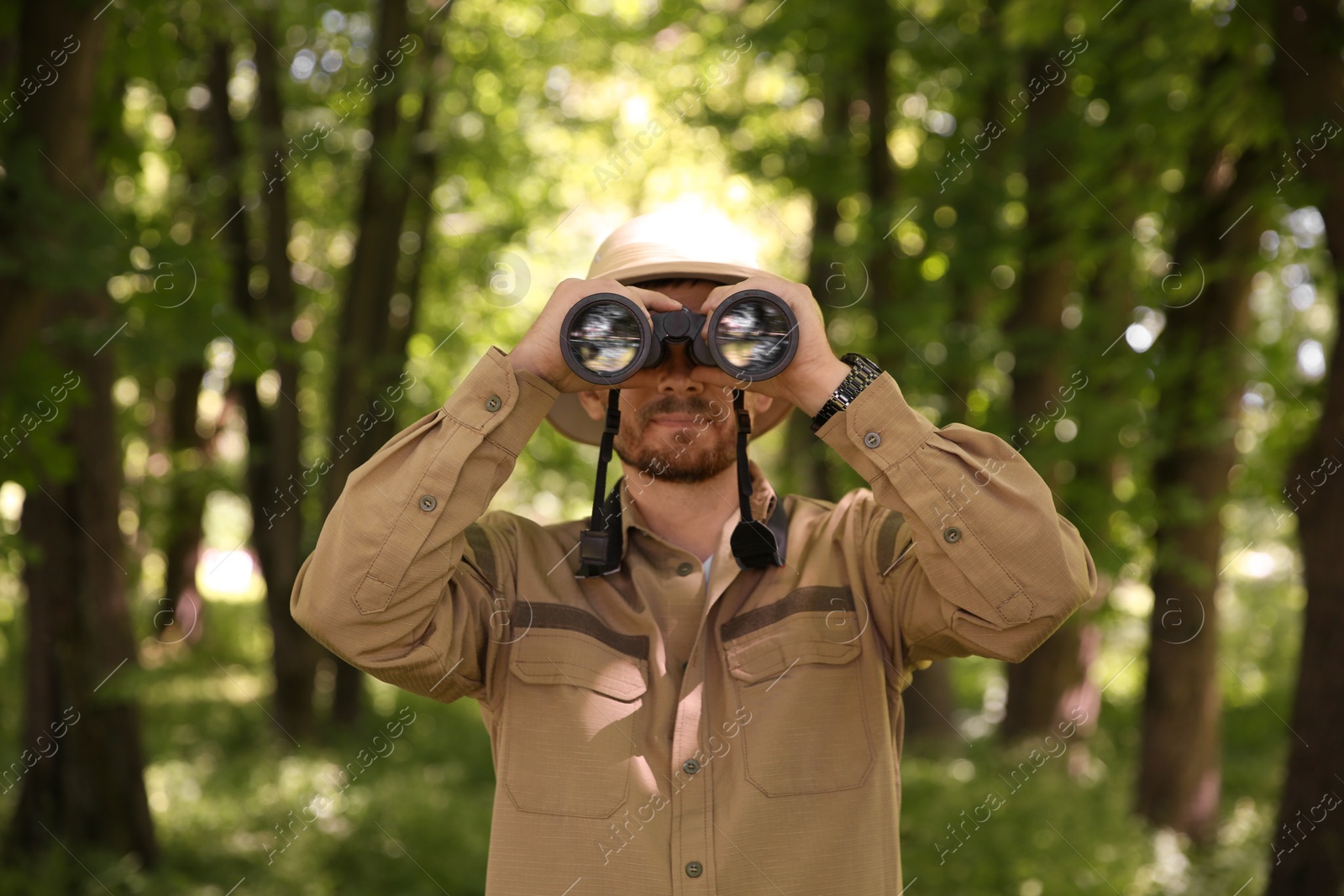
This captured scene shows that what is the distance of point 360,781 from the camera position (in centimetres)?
855

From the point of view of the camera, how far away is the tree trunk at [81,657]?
634 centimetres

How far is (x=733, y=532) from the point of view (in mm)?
2256

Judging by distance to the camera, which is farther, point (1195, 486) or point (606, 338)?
point (1195, 486)

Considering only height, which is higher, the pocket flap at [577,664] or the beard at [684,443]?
the beard at [684,443]

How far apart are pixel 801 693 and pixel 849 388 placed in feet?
1.79

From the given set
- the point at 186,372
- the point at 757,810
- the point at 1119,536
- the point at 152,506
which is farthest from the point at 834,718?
the point at 186,372

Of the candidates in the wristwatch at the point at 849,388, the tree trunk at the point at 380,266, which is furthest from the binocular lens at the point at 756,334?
the tree trunk at the point at 380,266

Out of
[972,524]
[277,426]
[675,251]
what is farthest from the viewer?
[277,426]

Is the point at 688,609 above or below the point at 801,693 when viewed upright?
above

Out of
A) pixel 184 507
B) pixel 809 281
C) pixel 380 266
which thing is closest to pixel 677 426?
pixel 380 266

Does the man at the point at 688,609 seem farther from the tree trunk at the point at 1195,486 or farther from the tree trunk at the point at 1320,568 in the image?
the tree trunk at the point at 1195,486

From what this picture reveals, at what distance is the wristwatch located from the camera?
2.13 meters

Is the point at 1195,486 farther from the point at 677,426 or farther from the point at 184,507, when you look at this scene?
the point at 184,507

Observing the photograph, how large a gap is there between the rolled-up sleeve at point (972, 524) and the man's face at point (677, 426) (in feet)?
0.79
